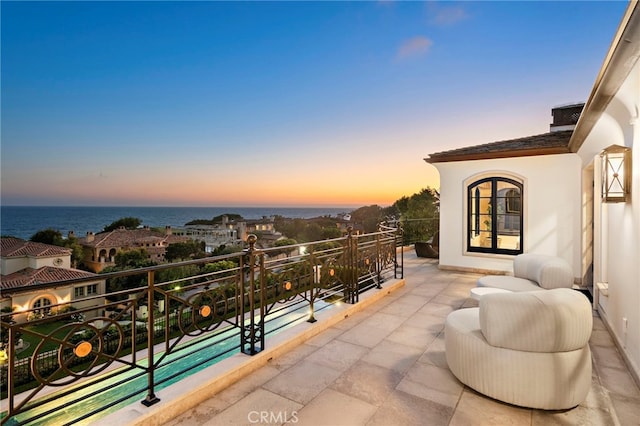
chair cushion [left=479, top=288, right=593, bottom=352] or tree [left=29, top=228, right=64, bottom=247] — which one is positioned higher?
chair cushion [left=479, top=288, right=593, bottom=352]

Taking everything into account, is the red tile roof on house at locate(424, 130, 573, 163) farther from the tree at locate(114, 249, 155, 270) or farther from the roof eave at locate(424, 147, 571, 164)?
the tree at locate(114, 249, 155, 270)

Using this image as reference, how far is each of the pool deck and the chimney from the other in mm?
7156

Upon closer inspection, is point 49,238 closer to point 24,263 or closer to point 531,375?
point 24,263

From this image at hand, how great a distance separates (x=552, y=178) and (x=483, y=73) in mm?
3505

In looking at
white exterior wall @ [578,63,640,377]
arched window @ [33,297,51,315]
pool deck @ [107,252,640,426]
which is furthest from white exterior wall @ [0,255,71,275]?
white exterior wall @ [578,63,640,377]

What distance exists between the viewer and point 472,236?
Result: 762 centimetres

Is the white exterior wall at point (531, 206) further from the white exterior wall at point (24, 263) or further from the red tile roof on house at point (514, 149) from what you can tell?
the white exterior wall at point (24, 263)

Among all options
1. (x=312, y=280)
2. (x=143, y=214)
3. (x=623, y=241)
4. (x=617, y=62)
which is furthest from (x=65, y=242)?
(x=143, y=214)

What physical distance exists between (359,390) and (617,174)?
10.7ft

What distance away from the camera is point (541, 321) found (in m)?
2.27

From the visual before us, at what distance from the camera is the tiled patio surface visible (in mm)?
2238

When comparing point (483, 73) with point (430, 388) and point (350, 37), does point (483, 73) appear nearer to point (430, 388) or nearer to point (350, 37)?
point (350, 37)

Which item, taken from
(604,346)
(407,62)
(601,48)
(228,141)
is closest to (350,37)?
(407,62)

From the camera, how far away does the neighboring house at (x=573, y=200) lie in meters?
2.86
